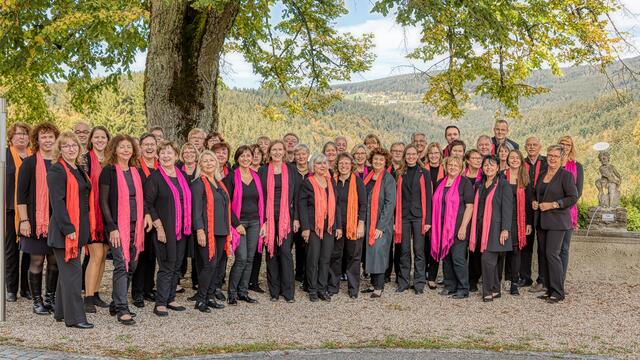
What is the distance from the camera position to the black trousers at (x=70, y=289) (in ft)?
23.0

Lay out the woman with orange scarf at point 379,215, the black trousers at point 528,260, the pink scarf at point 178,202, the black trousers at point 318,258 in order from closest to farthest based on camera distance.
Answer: the pink scarf at point 178,202 < the black trousers at point 318,258 < the woman with orange scarf at point 379,215 < the black trousers at point 528,260

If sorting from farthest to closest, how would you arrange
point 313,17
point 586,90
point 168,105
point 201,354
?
point 586,90
point 313,17
point 168,105
point 201,354

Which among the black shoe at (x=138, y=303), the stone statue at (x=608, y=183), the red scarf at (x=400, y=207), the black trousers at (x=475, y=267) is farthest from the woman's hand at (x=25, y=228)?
the stone statue at (x=608, y=183)

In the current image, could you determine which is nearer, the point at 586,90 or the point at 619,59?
the point at 619,59

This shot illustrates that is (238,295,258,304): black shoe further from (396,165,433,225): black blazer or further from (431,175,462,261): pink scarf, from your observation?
(431,175,462,261): pink scarf

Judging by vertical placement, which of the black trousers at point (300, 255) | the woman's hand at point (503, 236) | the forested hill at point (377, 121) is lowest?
the black trousers at point (300, 255)

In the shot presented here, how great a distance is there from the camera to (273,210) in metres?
8.62

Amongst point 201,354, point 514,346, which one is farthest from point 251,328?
point 514,346

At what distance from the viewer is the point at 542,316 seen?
823 centimetres

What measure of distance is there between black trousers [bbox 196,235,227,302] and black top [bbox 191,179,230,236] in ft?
0.51

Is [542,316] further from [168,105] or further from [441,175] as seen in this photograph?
[168,105]

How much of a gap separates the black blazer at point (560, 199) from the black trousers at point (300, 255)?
315cm

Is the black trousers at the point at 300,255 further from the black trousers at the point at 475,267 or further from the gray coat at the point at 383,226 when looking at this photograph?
the black trousers at the point at 475,267

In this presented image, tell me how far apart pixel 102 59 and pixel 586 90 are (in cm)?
12862
